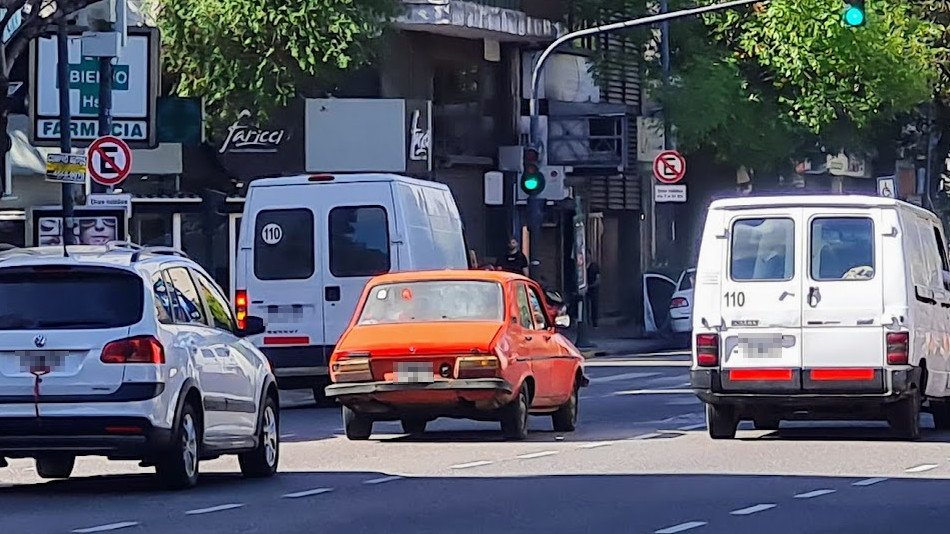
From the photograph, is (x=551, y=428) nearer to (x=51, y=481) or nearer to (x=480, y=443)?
(x=480, y=443)

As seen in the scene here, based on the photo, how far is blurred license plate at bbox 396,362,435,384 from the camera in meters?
18.4

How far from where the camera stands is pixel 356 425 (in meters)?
19.5

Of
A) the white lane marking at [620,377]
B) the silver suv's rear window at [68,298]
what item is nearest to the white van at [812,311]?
the silver suv's rear window at [68,298]

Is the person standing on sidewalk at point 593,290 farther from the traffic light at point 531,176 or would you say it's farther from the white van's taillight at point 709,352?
the white van's taillight at point 709,352

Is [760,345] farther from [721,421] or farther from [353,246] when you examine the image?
[353,246]

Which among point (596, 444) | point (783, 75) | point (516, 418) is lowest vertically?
point (596, 444)

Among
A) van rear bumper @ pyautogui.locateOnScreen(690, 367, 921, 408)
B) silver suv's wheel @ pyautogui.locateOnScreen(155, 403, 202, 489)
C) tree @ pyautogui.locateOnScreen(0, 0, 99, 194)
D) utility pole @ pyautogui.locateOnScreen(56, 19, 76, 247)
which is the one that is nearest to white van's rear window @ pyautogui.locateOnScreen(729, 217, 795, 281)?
van rear bumper @ pyautogui.locateOnScreen(690, 367, 921, 408)

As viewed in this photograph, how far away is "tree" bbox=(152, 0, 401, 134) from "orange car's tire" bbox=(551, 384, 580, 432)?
54.4 feet

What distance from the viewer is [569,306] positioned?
43750 millimetres

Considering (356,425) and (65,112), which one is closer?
(356,425)

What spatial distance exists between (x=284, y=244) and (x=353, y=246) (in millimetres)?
776

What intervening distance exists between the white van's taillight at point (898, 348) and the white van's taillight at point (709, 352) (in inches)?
58.1

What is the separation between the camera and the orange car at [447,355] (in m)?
18.4

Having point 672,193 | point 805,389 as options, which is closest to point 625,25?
point 672,193
